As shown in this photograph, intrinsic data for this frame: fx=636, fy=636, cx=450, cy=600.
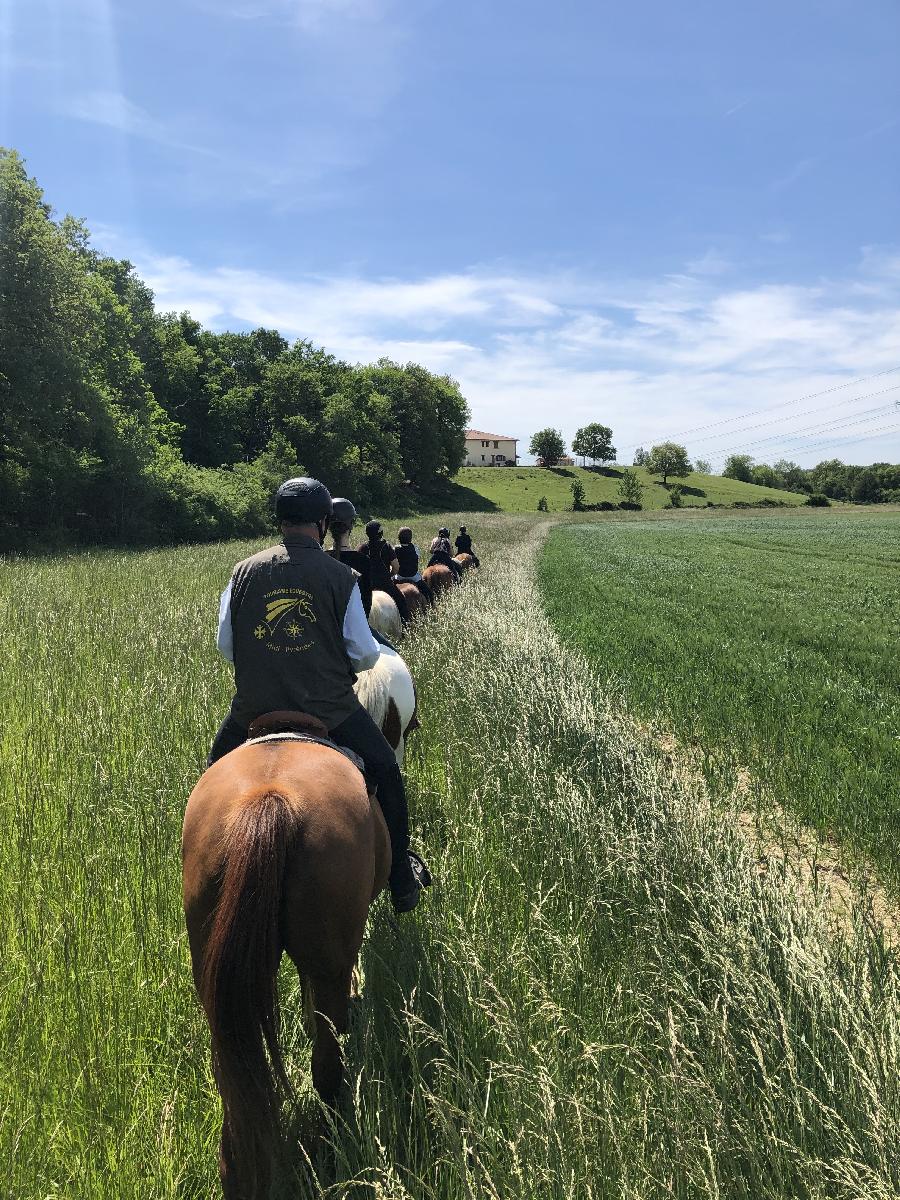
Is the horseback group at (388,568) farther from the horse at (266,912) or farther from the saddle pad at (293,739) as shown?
the horse at (266,912)

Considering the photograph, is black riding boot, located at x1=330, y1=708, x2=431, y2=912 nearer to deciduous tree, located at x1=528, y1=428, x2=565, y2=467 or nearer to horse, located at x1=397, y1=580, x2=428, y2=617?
horse, located at x1=397, y1=580, x2=428, y2=617

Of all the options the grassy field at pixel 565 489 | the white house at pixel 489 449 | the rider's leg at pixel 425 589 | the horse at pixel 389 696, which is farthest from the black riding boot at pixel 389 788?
the white house at pixel 489 449

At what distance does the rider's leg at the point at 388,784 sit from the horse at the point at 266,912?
1.79 feet

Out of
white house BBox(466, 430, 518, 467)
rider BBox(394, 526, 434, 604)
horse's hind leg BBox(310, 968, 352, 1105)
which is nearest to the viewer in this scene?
horse's hind leg BBox(310, 968, 352, 1105)

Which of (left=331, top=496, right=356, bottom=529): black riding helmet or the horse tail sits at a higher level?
(left=331, top=496, right=356, bottom=529): black riding helmet

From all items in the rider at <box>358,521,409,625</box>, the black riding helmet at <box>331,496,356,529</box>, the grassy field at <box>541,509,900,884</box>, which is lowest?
the grassy field at <box>541,509,900,884</box>

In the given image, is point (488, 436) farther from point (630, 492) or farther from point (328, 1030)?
point (328, 1030)

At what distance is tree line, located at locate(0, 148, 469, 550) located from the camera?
→ 23.0m

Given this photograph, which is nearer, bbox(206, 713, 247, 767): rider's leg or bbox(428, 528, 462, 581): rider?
bbox(206, 713, 247, 767): rider's leg

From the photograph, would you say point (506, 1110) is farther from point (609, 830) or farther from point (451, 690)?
point (451, 690)

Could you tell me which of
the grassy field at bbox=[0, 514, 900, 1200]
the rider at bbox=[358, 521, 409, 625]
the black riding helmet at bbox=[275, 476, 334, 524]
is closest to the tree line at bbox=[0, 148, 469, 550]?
the rider at bbox=[358, 521, 409, 625]

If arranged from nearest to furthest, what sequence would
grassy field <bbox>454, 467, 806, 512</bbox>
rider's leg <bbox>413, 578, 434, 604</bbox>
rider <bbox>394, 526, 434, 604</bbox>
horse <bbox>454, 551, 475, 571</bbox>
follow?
rider <bbox>394, 526, 434, 604</bbox> < rider's leg <bbox>413, 578, 434, 604</bbox> < horse <bbox>454, 551, 475, 571</bbox> < grassy field <bbox>454, 467, 806, 512</bbox>

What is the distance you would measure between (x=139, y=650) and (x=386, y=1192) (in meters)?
7.26

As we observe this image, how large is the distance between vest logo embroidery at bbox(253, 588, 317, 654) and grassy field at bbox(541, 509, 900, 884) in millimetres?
3674
